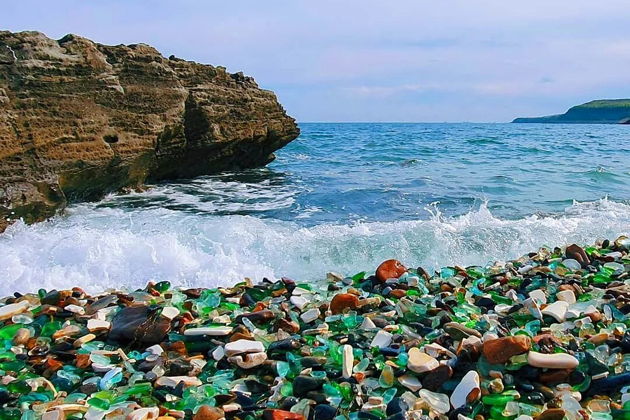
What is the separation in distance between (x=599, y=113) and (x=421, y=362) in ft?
410

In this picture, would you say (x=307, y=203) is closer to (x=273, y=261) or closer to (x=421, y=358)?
(x=273, y=261)

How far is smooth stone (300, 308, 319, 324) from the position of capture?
3.53m

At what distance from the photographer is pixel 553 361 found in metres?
2.62

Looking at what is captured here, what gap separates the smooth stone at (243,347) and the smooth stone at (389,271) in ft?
5.52

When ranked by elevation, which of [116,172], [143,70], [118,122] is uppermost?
[143,70]

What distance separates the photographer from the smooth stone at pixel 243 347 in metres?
2.92

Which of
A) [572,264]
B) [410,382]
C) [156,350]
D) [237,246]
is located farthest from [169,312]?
[572,264]

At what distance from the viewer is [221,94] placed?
13336 millimetres

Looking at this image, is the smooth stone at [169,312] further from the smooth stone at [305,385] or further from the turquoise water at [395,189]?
the turquoise water at [395,189]

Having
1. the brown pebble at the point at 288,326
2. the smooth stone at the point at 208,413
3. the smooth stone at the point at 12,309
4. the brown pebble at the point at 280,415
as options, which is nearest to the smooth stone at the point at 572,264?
the brown pebble at the point at 288,326

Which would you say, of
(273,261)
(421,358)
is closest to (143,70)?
(273,261)

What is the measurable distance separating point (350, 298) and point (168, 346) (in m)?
1.25

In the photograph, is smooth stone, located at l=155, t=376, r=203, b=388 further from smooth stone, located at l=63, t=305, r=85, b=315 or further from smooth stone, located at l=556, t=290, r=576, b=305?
smooth stone, located at l=556, t=290, r=576, b=305

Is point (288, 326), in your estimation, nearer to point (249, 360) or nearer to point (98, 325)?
point (249, 360)
